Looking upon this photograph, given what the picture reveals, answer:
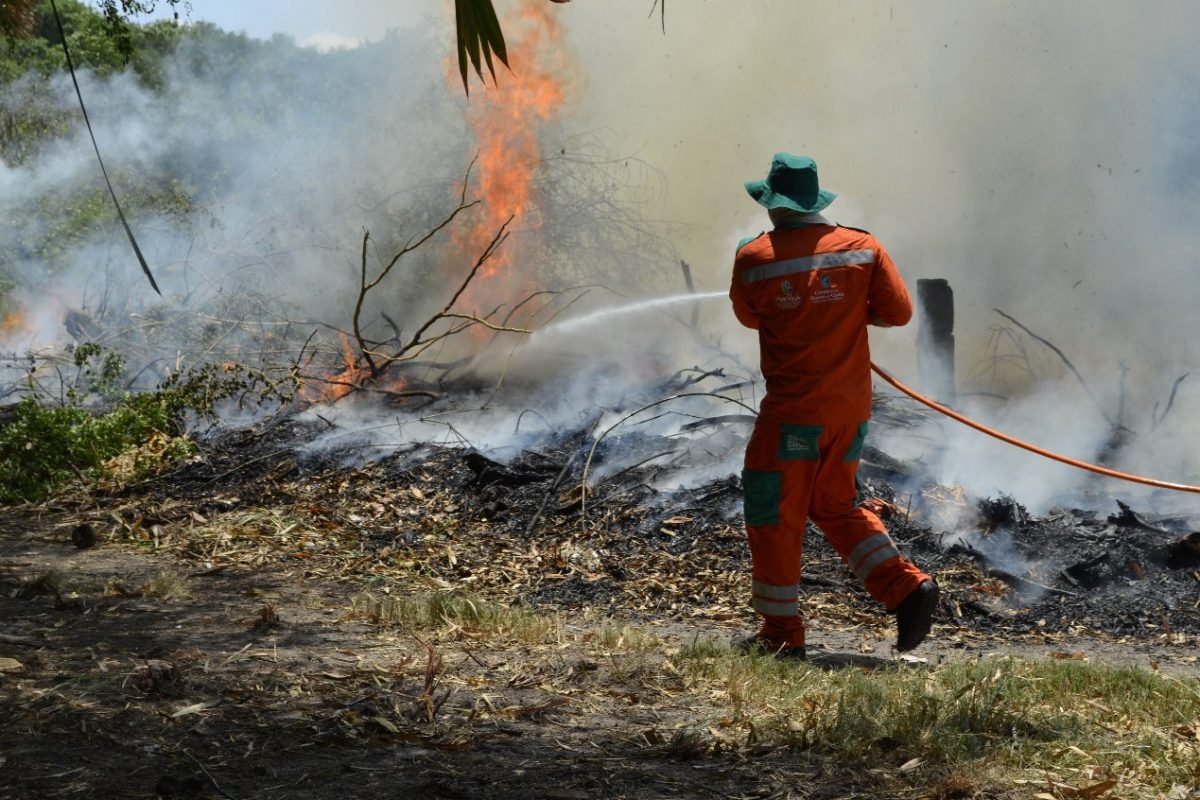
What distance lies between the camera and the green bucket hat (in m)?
4.91

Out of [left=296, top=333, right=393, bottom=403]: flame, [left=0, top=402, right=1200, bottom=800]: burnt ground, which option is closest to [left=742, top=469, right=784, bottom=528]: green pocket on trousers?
[left=0, top=402, right=1200, bottom=800]: burnt ground

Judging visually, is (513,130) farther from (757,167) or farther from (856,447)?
(856,447)

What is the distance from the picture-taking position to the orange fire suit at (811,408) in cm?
480

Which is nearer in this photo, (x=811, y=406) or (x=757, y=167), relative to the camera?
(x=811, y=406)

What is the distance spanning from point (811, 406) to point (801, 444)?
0.15 metres

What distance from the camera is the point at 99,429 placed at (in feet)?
27.7

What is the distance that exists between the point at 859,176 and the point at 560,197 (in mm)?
3705

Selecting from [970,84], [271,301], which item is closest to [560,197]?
[271,301]

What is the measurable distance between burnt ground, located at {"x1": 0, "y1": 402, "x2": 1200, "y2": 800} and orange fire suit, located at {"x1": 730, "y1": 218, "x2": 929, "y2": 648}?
40 cm

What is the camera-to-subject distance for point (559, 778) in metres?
3.29

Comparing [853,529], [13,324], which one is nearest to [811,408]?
[853,529]

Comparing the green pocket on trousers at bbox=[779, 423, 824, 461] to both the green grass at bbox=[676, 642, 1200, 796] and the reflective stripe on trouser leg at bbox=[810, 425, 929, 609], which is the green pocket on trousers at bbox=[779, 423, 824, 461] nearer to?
the reflective stripe on trouser leg at bbox=[810, 425, 929, 609]

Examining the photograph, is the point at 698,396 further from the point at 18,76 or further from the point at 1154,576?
the point at 18,76

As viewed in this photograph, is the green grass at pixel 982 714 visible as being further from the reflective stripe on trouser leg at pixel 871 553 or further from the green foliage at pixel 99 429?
the green foliage at pixel 99 429
